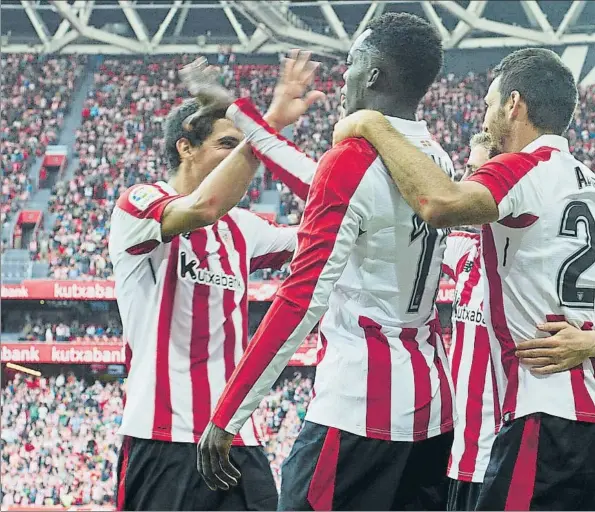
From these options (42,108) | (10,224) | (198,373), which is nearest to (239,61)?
(42,108)

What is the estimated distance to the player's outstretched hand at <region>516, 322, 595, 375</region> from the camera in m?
2.85

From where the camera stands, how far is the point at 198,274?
3.78 meters

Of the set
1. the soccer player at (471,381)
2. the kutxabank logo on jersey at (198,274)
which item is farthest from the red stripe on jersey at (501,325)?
the soccer player at (471,381)

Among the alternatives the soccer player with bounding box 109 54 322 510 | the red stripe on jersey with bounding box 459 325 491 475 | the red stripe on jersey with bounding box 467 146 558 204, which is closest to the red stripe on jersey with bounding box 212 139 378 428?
the red stripe on jersey with bounding box 467 146 558 204

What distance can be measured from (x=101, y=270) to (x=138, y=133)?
7.70 metres

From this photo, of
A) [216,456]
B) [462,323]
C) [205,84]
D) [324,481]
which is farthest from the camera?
[462,323]

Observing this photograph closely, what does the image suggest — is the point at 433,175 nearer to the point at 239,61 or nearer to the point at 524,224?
the point at 524,224

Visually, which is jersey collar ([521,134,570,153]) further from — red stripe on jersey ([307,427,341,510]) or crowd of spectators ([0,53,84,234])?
crowd of spectators ([0,53,84,234])

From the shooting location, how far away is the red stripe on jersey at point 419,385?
2.84 metres

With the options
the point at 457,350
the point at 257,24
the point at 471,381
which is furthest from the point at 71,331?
the point at 471,381

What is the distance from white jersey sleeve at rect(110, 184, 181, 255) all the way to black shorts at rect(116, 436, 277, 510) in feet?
2.43

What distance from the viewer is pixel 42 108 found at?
100ft

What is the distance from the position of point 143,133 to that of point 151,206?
84.4 feet

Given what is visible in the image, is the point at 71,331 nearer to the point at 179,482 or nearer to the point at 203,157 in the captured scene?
the point at 203,157
